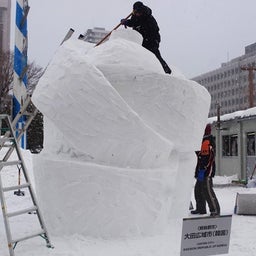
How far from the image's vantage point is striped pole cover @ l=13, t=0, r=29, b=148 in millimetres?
5570

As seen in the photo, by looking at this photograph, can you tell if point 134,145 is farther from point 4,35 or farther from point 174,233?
point 4,35

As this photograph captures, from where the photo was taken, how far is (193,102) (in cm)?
538

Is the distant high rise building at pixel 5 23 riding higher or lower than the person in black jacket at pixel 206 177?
higher

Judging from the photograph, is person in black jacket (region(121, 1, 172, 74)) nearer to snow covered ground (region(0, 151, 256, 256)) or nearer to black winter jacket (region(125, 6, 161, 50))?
black winter jacket (region(125, 6, 161, 50))

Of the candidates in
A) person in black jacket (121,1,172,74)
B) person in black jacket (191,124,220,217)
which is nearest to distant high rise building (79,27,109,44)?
person in black jacket (121,1,172,74)

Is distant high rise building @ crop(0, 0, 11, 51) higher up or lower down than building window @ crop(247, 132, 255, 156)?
higher up

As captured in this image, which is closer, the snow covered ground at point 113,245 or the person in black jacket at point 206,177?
the snow covered ground at point 113,245

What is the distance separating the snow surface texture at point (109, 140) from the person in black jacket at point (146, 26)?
2.48 ft

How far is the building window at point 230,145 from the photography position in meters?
18.9

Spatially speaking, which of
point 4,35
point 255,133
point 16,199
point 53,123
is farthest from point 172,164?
point 4,35

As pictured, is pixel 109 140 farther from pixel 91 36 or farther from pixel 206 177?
pixel 91 36

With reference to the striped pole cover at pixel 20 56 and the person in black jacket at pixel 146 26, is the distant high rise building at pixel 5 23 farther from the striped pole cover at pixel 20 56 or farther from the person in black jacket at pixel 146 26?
the person in black jacket at pixel 146 26

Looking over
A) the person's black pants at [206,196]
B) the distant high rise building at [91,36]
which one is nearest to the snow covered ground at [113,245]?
the person's black pants at [206,196]

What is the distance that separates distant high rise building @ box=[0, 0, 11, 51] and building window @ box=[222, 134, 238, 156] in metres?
21.7
